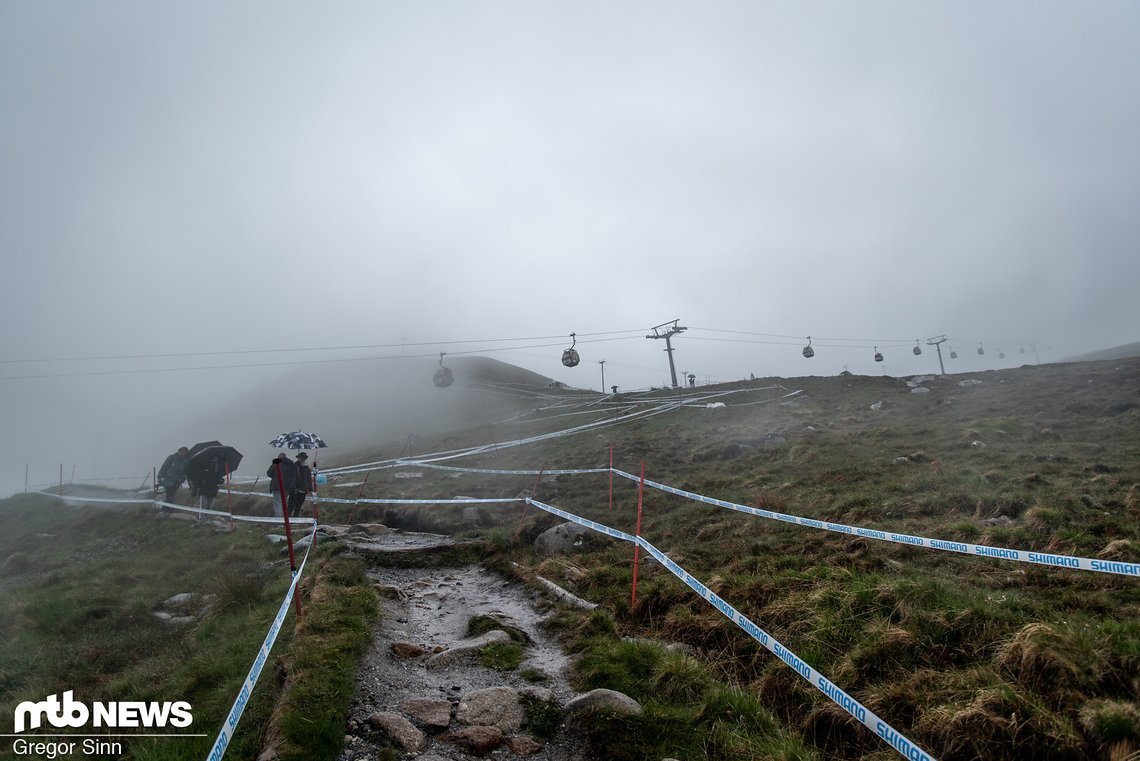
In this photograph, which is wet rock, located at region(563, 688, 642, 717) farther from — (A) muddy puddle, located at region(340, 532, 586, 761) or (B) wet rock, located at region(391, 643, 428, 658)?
(B) wet rock, located at region(391, 643, 428, 658)

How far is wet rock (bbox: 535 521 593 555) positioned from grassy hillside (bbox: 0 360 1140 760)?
332 mm

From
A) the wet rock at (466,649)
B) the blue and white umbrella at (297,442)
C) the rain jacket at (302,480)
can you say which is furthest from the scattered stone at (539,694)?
the blue and white umbrella at (297,442)

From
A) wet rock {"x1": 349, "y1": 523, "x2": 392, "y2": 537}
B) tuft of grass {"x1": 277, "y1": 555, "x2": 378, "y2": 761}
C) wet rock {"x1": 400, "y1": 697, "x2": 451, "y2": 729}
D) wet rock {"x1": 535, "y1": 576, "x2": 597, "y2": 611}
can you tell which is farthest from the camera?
wet rock {"x1": 349, "y1": 523, "x2": 392, "y2": 537}

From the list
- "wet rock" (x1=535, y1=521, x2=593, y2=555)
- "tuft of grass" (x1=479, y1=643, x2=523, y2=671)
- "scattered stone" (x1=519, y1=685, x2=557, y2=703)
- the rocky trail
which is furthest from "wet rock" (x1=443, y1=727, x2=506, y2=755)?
"wet rock" (x1=535, y1=521, x2=593, y2=555)

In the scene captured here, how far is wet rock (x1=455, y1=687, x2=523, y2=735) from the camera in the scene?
518 cm

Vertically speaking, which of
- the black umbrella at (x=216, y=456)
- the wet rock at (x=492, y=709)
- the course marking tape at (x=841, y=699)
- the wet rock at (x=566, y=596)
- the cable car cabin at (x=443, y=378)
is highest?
the cable car cabin at (x=443, y=378)

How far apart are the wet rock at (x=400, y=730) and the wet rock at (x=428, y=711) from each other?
0.13 m

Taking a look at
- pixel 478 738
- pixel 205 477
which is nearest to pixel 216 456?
pixel 205 477

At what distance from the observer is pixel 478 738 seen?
491 centimetres

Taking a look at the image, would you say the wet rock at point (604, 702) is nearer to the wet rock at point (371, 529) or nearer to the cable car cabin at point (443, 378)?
the wet rock at point (371, 529)

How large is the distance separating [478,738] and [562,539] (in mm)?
6910

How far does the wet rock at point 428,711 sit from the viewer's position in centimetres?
521

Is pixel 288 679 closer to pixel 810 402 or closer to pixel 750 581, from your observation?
pixel 750 581

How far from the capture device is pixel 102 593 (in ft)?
37.2
